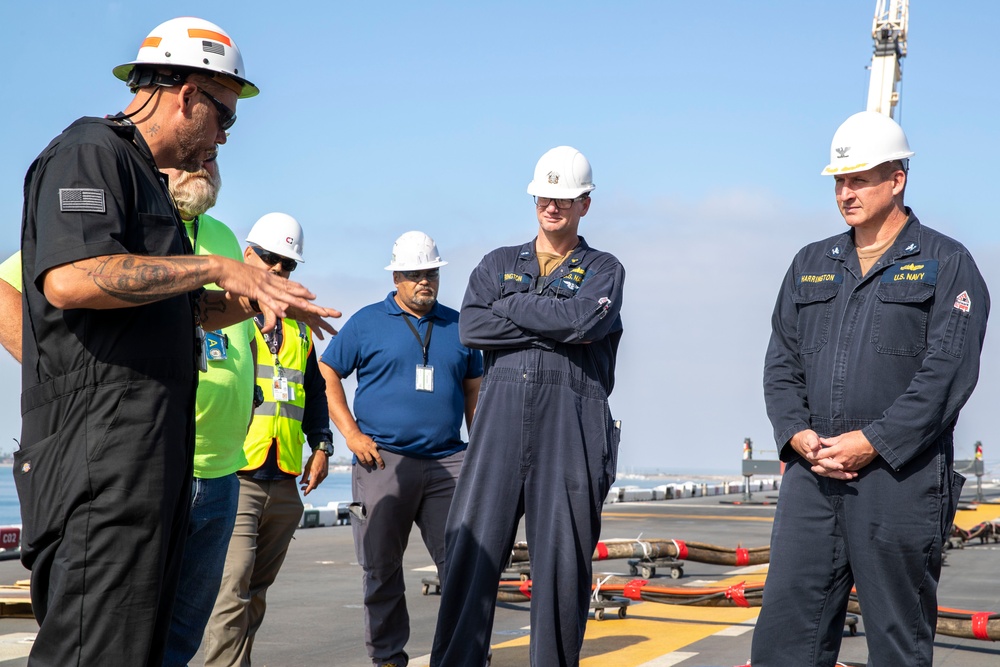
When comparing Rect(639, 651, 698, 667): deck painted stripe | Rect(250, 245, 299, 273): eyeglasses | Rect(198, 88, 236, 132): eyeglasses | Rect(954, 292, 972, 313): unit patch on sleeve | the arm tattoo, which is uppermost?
Rect(198, 88, 236, 132): eyeglasses

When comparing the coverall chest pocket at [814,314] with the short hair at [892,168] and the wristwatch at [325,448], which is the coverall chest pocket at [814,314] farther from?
the wristwatch at [325,448]

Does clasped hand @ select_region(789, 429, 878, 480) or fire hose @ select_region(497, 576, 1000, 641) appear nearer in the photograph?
clasped hand @ select_region(789, 429, 878, 480)

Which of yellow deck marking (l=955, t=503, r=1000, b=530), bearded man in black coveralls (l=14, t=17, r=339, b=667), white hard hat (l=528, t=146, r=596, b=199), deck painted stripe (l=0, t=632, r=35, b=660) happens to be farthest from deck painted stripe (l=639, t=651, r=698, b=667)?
yellow deck marking (l=955, t=503, r=1000, b=530)

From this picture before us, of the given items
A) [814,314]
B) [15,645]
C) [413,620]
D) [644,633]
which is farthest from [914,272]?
Result: [15,645]

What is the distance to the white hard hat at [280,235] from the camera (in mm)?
5633

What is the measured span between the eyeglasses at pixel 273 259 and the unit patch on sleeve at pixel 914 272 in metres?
3.04

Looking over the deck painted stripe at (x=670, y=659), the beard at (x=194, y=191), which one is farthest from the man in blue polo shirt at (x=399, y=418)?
the beard at (x=194, y=191)

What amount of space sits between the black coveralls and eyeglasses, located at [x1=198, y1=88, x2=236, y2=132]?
354 mm

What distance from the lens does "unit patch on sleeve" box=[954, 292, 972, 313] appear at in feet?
13.0

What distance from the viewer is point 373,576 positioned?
18.8ft

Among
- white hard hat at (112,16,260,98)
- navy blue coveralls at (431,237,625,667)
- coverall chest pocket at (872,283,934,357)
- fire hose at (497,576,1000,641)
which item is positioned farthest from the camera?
fire hose at (497,576,1000,641)

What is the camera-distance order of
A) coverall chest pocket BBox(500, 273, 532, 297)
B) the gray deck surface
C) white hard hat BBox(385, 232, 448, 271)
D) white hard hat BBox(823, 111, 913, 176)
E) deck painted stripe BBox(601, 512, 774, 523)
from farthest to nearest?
deck painted stripe BBox(601, 512, 774, 523), white hard hat BBox(385, 232, 448, 271), the gray deck surface, coverall chest pocket BBox(500, 273, 532, 297), white hard hat BBox(823, 111, 913, 176)

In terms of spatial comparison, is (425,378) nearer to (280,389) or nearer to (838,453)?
(280,389)

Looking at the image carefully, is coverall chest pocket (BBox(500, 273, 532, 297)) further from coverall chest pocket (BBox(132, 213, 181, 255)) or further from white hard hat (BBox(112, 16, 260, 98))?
coverall chest pocket (BBox(132, 213, 181, 255))
